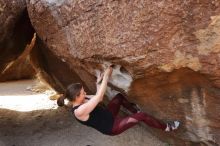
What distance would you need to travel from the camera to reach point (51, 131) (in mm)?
8453

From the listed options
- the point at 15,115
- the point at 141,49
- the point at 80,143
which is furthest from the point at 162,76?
the point at 15,115

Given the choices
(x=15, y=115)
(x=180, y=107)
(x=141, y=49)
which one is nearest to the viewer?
(x=141, y=49)

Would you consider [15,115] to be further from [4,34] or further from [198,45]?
[198,45]

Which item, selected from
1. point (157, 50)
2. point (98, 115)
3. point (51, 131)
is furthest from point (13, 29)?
point (157, 50)

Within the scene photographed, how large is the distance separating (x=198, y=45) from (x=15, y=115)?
5823mm

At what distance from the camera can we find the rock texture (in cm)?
744

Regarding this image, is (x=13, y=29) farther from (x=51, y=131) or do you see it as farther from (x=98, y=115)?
(x=98, y=115)

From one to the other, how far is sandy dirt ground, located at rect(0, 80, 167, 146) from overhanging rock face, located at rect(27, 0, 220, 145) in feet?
3.50

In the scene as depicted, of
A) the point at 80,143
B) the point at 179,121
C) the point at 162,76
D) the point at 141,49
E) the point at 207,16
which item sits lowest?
the point at 80,143

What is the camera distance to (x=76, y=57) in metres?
6.21

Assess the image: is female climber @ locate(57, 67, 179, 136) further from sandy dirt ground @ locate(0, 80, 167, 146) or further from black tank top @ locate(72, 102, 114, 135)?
sandy dirt ground @ locate(0, 80, 167, 146)

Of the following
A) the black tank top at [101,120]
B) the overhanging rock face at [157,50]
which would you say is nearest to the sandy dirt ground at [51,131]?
the overhanging rock face at [157,50]

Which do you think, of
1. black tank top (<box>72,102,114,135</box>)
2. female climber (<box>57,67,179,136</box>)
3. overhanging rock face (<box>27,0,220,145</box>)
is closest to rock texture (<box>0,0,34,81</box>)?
overhanging rock face (<box>27,0,220,145</box>)

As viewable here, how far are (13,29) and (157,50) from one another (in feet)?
12.0
